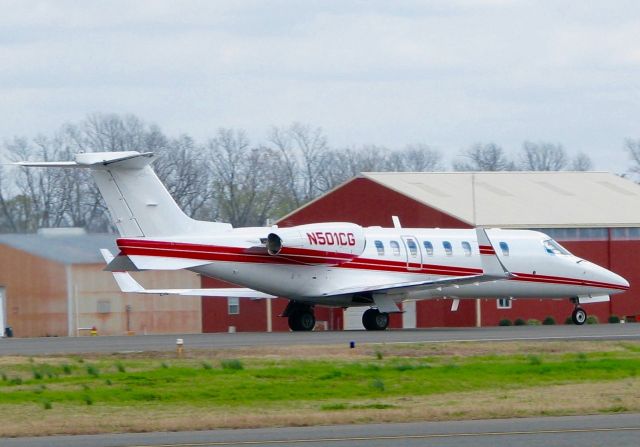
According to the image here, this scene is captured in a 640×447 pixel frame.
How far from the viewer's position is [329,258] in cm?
3762

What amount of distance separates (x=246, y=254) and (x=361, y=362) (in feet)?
36.3

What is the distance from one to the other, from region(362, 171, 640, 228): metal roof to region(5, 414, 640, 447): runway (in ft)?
104

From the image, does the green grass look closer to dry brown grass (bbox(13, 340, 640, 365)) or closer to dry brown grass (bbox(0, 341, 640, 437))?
dry brown grass (bbox(0, 341, 640, 437))

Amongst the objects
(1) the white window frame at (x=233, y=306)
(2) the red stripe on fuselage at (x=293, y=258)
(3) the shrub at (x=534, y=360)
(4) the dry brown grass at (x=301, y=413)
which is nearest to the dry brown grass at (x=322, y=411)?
(4) the dry brown grass at (x=301, y=413)

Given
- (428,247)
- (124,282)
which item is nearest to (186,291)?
(124,282)

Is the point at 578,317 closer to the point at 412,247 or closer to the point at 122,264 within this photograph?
the point at 412,247

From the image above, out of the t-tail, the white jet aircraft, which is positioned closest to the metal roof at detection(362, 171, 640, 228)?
the white jet aircraft

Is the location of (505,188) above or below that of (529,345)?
above

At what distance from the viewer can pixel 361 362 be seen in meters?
25.5

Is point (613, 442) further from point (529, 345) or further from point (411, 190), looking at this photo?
point (411, 190)

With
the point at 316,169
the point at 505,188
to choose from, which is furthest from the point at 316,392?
the point at 316,169

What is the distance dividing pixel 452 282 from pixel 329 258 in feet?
12.2

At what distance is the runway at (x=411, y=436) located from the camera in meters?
16.0

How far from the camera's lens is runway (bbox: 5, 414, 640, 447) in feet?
52.5
